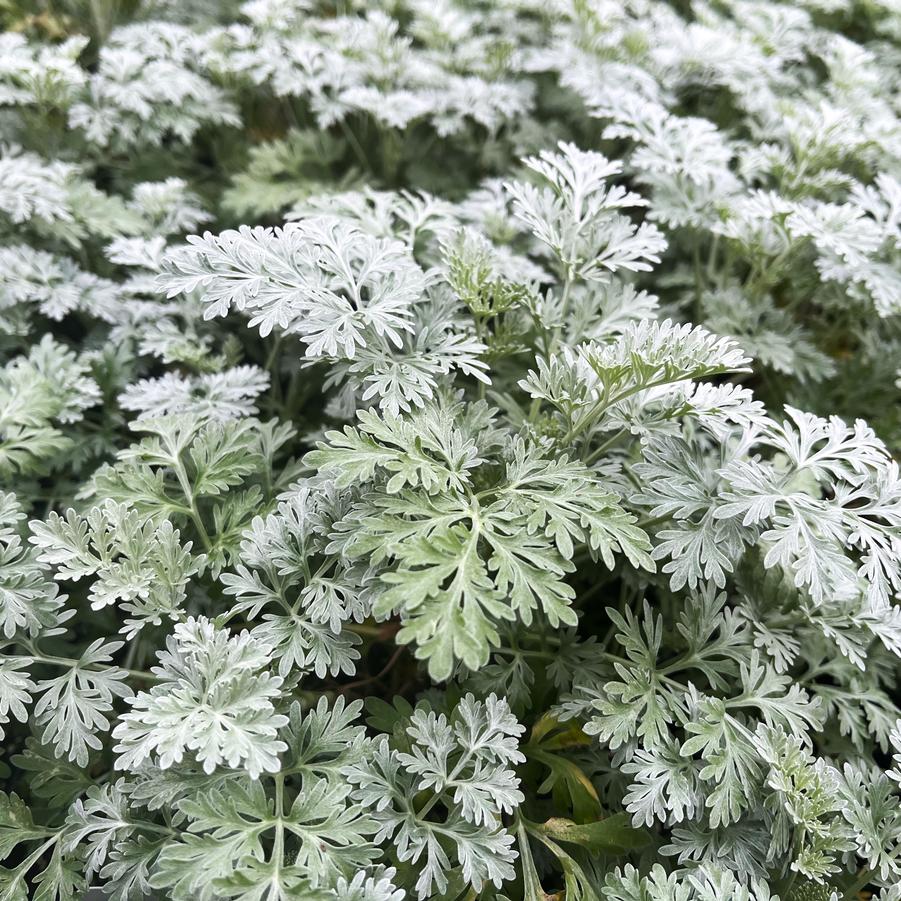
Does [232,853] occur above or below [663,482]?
below

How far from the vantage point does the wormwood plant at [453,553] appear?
1.07 meters

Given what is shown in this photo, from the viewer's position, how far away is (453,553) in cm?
105

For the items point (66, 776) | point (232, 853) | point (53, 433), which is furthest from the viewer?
point (53, 433)

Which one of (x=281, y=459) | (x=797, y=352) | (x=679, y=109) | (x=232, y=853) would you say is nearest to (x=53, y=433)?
(x=281, y=459)

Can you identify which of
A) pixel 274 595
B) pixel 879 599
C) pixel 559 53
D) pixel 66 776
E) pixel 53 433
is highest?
pixel 559 53

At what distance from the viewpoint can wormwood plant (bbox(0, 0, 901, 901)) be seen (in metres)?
1.07

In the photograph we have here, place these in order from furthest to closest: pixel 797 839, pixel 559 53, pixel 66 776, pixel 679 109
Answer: pixel 679 109 < pixel 559 53 < pixel 66 776 < pixel 797 839

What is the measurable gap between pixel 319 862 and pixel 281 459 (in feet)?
2.96

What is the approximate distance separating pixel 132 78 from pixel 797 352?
1.91 meters

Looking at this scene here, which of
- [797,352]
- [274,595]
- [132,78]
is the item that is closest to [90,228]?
[132,78]

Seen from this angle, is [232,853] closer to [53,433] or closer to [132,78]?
[53,433]

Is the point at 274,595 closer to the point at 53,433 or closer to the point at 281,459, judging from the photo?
the point at 281,459

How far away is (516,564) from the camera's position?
1.06m

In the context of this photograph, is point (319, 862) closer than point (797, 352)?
Yes
